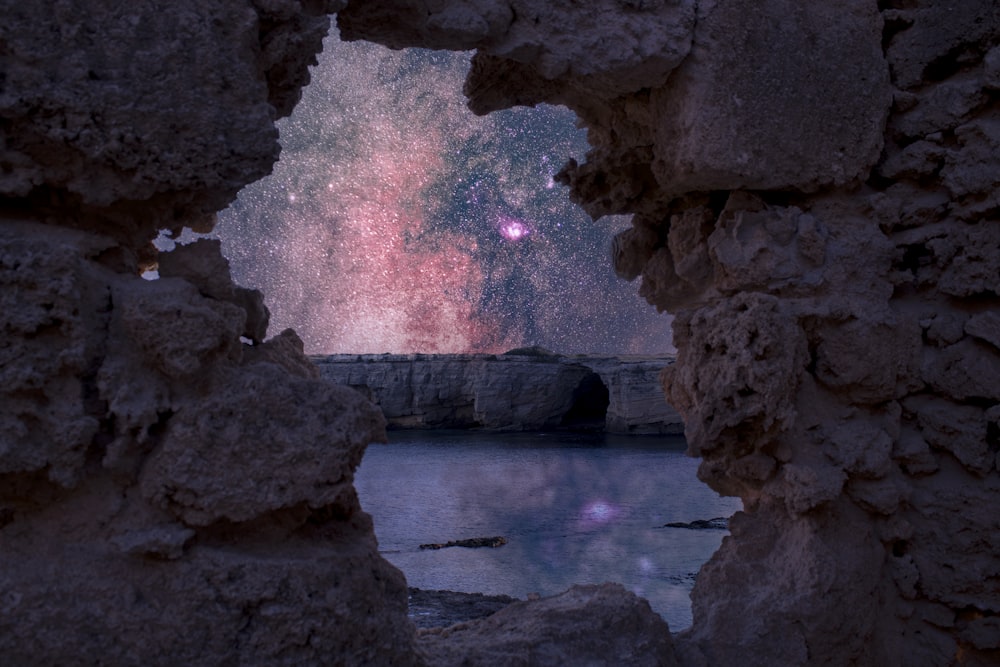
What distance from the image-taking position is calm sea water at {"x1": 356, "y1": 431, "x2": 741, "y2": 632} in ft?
14.2

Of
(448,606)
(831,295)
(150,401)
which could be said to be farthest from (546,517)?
(150,401)

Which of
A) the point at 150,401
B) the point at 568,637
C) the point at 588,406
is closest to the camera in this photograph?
the point at 150,401

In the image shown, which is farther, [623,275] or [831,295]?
[623,275]

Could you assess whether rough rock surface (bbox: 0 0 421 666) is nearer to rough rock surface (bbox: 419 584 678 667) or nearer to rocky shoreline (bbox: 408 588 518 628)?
rough rock surface (bbox: 419 584 678 667)

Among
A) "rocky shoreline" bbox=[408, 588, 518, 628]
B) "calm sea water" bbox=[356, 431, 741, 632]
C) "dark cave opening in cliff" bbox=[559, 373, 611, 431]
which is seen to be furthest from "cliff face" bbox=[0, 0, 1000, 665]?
"dark cave opening in cliff" bbox=[559, 373, 611, 431]

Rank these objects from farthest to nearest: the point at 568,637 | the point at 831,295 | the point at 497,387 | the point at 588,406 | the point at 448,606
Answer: the point at 588,406
the point at 497,387
the point at 448,606
the point at 831,295
the point at 568,637

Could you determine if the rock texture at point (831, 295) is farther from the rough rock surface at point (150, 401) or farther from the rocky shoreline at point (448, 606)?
the rocky shoreline at point (448, 606)

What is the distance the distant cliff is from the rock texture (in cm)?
1214

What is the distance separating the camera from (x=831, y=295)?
233 cm

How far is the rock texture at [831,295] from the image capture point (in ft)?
7.14

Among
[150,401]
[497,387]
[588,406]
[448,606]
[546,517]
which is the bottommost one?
[588,406]

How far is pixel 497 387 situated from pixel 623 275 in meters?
12.6

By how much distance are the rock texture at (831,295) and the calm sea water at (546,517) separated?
1368 mm

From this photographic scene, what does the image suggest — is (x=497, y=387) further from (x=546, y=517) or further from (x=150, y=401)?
(x=150, y=401)
